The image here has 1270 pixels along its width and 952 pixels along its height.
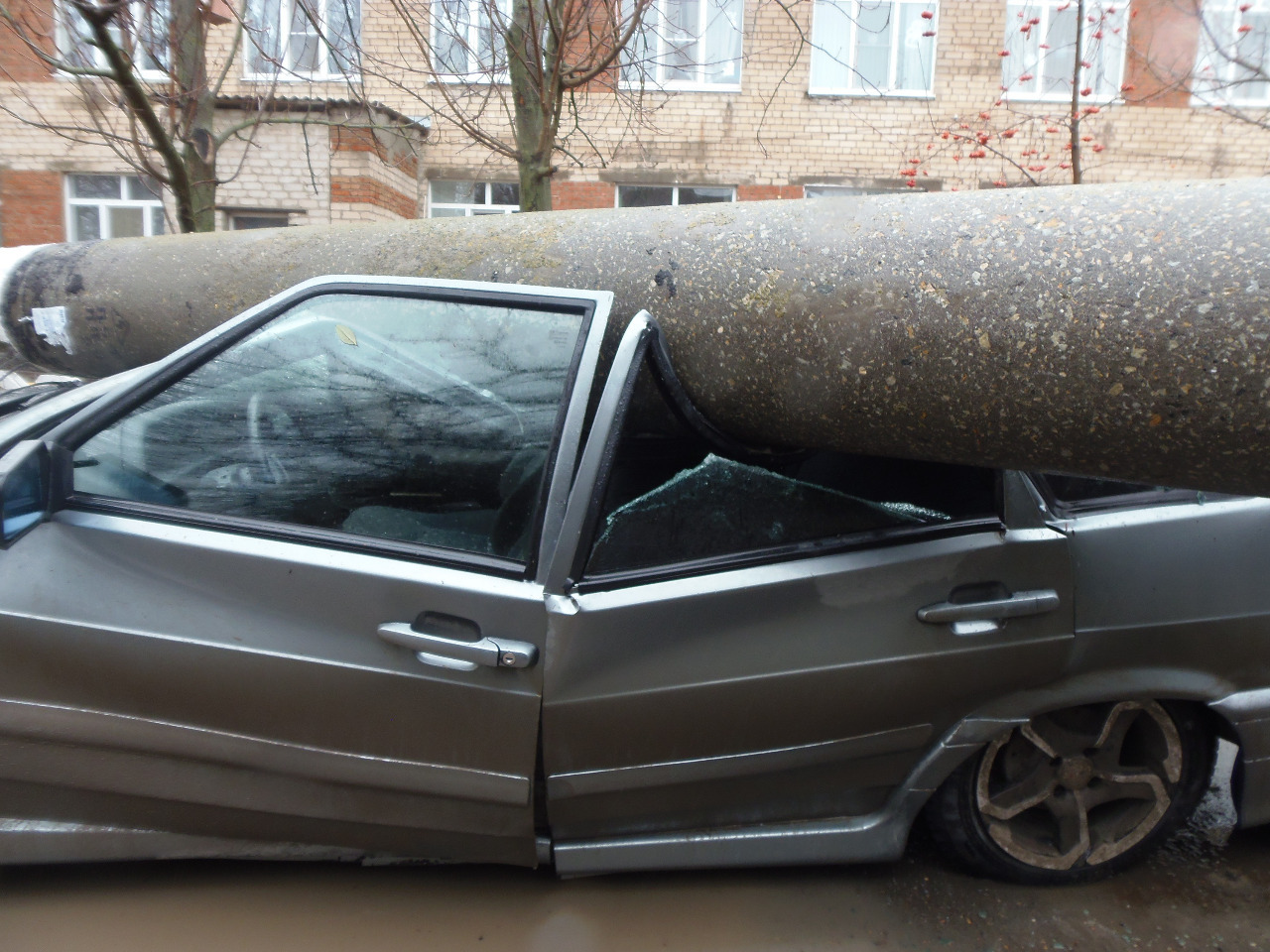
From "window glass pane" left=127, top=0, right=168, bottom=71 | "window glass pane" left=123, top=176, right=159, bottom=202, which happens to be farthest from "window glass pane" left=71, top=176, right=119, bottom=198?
"window glass pane" left=127, top=0, right=168, bottom=71

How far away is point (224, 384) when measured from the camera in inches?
77.5

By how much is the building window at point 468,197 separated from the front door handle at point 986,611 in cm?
1090

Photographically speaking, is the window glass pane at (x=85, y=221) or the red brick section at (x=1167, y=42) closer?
the red brick section at (x=1167, y=42)

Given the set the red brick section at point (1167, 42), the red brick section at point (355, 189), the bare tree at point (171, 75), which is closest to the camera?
the bare tree at point (171, 75)

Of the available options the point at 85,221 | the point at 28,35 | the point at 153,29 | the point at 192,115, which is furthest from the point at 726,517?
the point at 85,221

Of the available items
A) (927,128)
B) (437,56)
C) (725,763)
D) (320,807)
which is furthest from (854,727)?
(927,128)

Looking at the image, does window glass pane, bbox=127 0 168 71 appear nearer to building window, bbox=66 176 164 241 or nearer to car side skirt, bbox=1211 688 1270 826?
car side skirt, bbox=1211 688 1270 826

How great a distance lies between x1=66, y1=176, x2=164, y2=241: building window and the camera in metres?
11.8

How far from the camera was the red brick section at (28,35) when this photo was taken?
5.00m

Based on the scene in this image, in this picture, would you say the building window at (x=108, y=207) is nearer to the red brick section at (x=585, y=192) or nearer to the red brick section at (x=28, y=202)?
the red brick section at (x=28, y=202)

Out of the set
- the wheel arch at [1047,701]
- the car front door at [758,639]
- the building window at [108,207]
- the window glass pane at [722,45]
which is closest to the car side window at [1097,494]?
the car front door at [758,639]

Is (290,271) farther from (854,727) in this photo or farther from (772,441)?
(854,727)

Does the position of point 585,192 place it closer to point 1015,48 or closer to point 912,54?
point 912,54

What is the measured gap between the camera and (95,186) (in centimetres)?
1180
